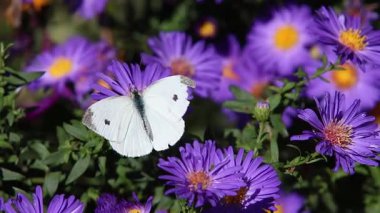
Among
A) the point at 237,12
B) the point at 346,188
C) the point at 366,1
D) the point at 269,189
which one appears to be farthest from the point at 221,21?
the point at 269,189

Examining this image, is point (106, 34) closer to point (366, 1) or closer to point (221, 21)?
point (221, 21)

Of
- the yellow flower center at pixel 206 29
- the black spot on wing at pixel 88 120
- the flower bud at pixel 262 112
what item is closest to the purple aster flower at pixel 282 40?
the yellow flower center at pixel 206 29

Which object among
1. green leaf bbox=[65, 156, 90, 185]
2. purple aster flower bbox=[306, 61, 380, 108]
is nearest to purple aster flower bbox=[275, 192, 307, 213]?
purple aster flower bbox=[306, 61, 380, 108]

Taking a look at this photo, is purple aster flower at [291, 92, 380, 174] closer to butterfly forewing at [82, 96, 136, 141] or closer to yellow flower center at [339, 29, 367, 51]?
yellow flower center at [339, 29, 367, 51]

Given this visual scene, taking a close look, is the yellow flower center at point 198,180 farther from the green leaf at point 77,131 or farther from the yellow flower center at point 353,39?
the yellow flower center at point 353,39

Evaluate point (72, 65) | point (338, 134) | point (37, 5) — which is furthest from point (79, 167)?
point (37, 5)

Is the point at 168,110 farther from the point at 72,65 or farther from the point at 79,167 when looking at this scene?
the point at 72,65
